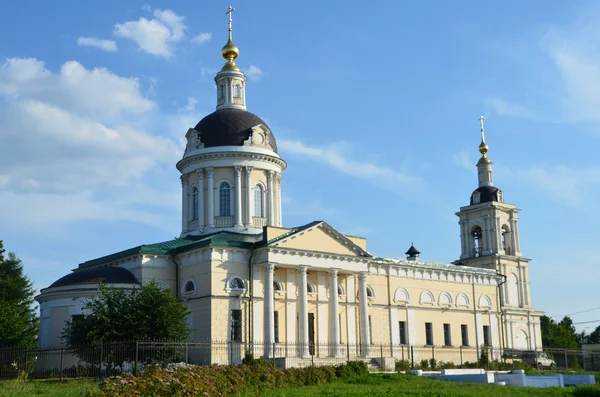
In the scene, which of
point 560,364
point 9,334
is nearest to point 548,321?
point 560,364

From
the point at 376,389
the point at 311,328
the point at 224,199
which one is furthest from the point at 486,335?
the point at 376,389

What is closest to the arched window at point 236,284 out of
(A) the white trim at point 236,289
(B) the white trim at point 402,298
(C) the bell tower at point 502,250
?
(A) the white trim at point 236,289

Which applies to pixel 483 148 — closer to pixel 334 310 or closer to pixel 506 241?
pixel 506 241

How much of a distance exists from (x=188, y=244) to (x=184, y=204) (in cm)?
499

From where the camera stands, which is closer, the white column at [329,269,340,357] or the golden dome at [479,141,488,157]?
the white column at [329,269,340,357]

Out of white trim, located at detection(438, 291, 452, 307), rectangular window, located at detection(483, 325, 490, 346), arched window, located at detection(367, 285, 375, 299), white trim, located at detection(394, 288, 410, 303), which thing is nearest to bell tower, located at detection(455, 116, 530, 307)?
rectangular window, located at detection(483, 325, 490, 346)

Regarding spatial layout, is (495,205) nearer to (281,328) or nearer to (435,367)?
(435,367)

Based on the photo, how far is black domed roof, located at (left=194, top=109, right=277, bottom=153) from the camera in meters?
38.7

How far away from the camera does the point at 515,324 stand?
51000 millimetres

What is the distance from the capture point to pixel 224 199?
38.2 m

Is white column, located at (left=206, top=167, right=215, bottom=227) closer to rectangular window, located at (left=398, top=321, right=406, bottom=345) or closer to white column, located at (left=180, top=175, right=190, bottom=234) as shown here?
white column, located at (left=180, top=175, right=190, bottom=234)

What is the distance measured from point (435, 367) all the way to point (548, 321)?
2089 inches

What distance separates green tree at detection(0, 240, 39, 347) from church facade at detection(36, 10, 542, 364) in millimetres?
3645

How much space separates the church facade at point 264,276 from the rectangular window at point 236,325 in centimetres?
4
